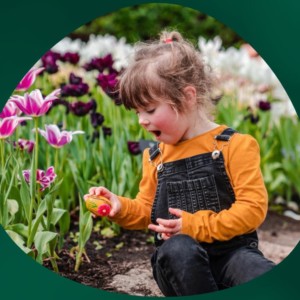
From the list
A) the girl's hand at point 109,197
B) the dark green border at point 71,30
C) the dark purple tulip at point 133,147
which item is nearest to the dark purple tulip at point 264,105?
the dark purple tulip at point 133,147

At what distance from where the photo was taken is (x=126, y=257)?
209 cm

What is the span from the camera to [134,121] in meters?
2.56

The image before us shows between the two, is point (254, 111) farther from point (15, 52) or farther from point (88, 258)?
point (15, 52)

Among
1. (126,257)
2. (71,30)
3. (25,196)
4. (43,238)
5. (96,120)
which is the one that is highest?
(71,30)

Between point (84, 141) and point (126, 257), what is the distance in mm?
479

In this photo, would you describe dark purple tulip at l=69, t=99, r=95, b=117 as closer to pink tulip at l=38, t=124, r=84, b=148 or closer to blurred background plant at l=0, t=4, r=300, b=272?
blurred background plant at l=0, t=4, r=300, b=272

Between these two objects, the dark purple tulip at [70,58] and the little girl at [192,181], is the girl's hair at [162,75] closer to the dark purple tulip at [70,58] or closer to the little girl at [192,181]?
the little girl at [192,181]

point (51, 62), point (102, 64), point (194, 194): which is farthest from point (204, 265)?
point (51, 62)

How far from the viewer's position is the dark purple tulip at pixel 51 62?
7.94 feet

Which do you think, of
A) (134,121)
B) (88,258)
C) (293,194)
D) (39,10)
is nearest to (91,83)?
(134,121)

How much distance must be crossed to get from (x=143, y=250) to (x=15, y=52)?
35.1 inches

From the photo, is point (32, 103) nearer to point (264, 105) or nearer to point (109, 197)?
point (109, 197)

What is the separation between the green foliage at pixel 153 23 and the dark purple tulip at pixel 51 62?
183 cm

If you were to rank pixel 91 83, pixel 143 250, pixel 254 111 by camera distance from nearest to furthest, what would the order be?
pixel 143 250, pixel 254 111, pixel 91 83
